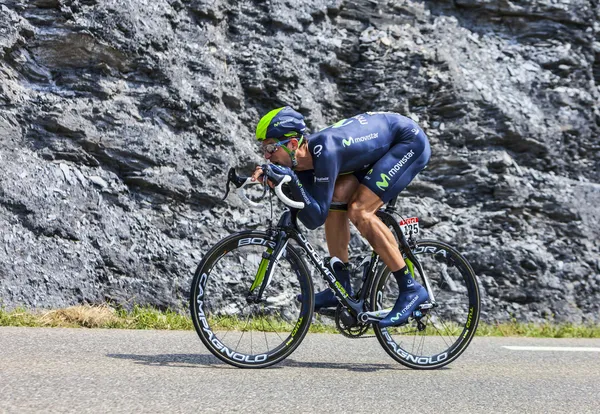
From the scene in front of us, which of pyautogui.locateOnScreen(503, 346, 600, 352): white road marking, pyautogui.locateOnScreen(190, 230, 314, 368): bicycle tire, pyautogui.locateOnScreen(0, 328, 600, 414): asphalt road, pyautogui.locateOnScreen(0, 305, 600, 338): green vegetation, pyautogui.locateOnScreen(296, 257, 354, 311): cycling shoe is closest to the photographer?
pyautogui.locateOnScreen(0, 328, 600, 414): asphalt road

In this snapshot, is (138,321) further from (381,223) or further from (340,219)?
(381,223)

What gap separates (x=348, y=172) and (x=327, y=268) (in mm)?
675

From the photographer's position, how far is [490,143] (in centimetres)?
970

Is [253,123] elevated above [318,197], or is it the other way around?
[318,197]

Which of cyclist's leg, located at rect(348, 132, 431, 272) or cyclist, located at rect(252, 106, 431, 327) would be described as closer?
cyclist, located at rect(252, 106, 431, 327)

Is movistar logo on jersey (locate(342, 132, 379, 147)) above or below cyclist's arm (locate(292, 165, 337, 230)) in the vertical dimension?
above

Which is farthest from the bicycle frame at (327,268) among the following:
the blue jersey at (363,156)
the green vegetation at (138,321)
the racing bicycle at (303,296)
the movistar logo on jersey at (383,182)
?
the green vegetation at (138,321)

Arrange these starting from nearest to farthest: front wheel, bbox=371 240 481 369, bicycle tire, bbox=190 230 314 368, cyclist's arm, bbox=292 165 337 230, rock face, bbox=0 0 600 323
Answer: bicycle tire, bbox=190 230 314 368 → cyclist's arm, bbox=292 165 337 230 → front wheel, bbox=371 240 481 369 → rock face, bbox=0 0 600 323

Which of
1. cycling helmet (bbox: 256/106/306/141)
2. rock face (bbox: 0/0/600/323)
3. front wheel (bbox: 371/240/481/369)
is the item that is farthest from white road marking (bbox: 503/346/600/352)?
cycling helmet (bbox: 256/106/306/141)

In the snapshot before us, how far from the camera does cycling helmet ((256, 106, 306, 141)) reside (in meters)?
5.29

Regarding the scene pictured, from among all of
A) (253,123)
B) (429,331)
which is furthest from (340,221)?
(253,123)

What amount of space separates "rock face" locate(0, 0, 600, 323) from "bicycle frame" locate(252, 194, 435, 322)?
107 inches

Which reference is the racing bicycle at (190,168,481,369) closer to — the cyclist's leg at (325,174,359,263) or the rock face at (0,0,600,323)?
the cyclist's leg at (325,174,359,263)

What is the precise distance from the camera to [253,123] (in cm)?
905
